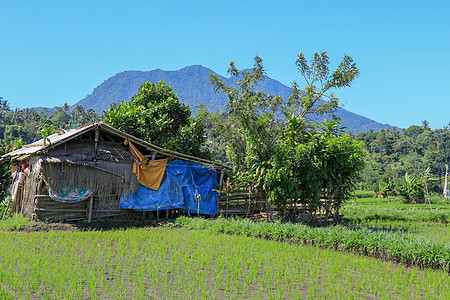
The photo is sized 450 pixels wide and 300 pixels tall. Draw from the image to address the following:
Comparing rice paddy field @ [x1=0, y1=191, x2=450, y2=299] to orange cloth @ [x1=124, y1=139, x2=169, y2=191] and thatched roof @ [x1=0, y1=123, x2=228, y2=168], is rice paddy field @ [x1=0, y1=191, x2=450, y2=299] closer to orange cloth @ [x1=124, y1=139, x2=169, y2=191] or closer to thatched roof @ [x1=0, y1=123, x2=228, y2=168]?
thatched roof @ [x1=0, y1=123, x2=228, y2=168]

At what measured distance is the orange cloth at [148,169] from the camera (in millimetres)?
12492

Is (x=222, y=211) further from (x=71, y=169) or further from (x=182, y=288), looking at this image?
(x=182, y=288)

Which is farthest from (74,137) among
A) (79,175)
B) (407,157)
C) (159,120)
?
(407,157)

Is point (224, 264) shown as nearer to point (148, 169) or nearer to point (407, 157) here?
point (148, 169)

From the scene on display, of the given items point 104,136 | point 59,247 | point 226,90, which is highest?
point 226,90

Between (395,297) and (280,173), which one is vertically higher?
(280,173)

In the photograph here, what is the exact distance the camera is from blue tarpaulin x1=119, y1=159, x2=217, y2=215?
12695 millimetres

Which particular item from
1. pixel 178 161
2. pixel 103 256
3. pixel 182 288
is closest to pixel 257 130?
pixel 178 161

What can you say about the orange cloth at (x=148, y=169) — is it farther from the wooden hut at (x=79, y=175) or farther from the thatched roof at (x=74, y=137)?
the thatched roof at (x=74, y=137)

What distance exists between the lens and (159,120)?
47.9 ft

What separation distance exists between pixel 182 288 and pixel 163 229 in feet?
18.5

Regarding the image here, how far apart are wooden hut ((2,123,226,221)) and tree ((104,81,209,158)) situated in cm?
133

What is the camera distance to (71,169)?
448 inches

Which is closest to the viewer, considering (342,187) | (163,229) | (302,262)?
(302,262)
